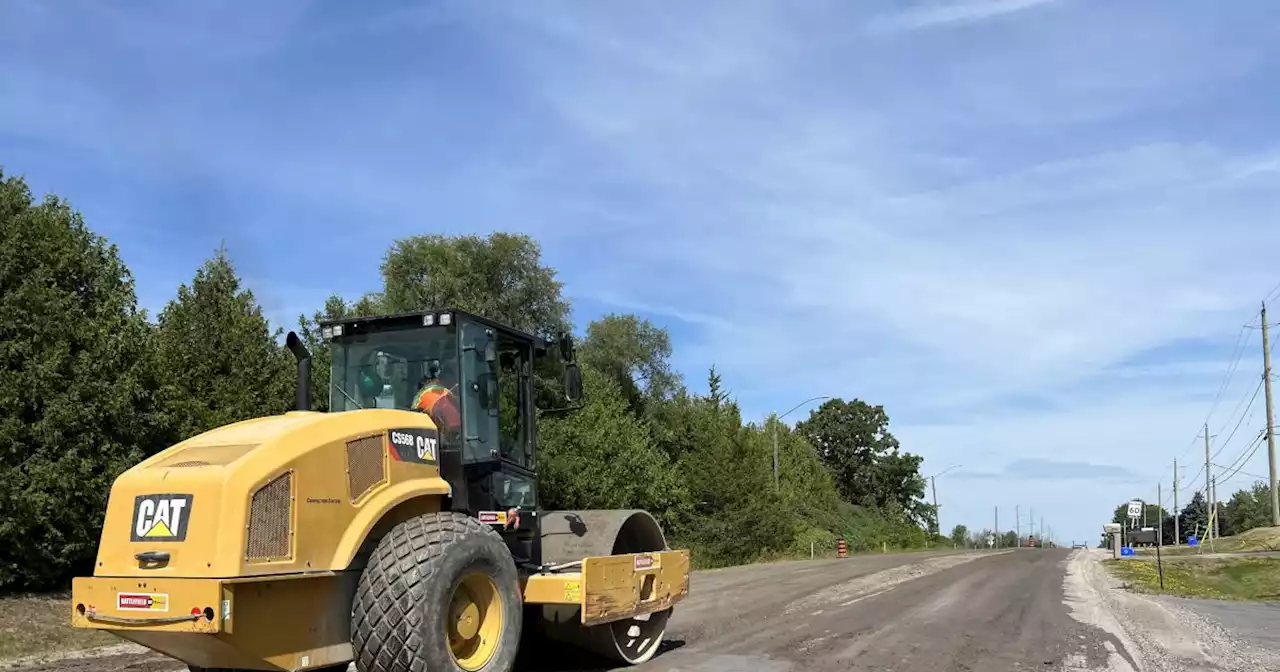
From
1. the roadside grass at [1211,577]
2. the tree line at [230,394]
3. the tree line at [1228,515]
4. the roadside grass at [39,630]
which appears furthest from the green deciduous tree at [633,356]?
the tree line at [1228,515]

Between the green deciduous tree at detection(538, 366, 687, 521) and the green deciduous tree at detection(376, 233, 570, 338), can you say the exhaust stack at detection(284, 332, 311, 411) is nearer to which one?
the green deciduous tree at detection(538, 366, 687, 521)

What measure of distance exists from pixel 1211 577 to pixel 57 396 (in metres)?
31.3

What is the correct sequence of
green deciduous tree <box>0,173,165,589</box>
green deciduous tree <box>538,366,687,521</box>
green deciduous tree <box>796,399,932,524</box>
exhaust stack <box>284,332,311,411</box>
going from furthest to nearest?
green deciduous tree <box>796,399,932,524</box>
green deciduous tree <box>538,366,687,521</box>
green deciduous tree <box>0,173,165,589</box>
exhaust stack <box>284,332,311,411</box>

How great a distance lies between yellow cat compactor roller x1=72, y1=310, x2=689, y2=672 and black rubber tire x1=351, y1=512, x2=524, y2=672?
0.01 meters

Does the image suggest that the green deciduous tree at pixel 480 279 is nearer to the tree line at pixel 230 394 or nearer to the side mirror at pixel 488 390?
the tree line at pixel 230 394

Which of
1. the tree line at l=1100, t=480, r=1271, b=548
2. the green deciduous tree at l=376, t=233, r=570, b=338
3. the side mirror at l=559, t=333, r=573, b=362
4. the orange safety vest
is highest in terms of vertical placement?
the green deciduous tree at l=376, t=233, r=570, b=338

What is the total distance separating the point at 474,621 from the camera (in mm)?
7156

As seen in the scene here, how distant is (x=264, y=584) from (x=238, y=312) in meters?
18.1

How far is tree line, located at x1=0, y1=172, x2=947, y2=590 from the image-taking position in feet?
49.4

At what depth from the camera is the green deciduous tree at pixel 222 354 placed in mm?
20844

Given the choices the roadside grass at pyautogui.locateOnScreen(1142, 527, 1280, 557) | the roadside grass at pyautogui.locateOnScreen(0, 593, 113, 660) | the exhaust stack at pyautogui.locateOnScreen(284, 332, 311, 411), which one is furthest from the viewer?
the roadside grass at pyautogui.locateOnScreen(1142, 527, 1280, 557)

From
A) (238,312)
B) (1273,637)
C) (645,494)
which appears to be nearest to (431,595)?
(1273,637)

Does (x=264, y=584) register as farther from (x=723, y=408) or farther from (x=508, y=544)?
(x=723, y=408)

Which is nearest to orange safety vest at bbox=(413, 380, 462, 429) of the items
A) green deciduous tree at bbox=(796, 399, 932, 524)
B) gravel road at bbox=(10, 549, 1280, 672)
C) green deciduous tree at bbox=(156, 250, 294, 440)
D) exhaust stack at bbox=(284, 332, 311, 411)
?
exhaust stack at bbox=(284, 332, 311, 411)
